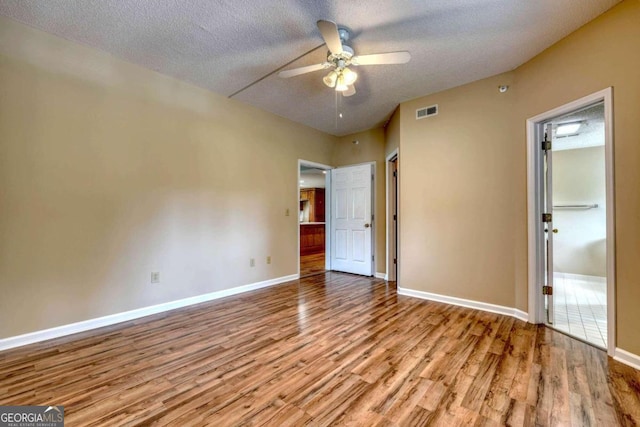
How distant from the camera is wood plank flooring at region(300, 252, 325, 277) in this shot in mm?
5377

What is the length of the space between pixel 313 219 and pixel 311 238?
313cm

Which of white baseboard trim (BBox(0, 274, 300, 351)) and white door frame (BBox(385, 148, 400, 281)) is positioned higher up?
white door frame (BBox(385, 148, 400, 281))

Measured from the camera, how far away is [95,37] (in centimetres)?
250

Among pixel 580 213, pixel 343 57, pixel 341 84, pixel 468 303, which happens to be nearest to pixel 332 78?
pixel 341 84

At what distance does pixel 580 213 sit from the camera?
16.1 ft

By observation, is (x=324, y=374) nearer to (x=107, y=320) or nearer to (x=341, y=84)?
(x=107, y=320)

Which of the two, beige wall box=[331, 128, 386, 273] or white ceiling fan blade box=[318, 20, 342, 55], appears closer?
white ceiling fan blade box=[318, 20, 342, 55]

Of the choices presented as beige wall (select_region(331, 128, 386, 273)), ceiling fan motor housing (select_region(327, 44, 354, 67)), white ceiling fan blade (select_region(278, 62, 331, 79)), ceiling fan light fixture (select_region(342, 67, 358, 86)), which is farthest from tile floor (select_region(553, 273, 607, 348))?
white ceiling fan blade (select_region(278, 62, 331, 79))

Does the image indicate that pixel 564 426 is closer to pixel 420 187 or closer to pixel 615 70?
pixel 615 70

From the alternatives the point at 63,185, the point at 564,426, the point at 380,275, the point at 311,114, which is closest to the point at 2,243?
the point at 63,185

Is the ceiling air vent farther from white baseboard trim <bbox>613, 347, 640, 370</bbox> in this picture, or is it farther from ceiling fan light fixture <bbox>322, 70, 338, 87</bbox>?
white baseboard trim <bbox>613, 347, 640, 370</bbox>

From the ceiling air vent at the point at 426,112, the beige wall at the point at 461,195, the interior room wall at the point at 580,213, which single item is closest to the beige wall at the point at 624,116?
the beige wall at the point at 461,195

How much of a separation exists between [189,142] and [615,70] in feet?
13.5

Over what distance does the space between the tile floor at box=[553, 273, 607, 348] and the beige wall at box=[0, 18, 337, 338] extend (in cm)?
380
